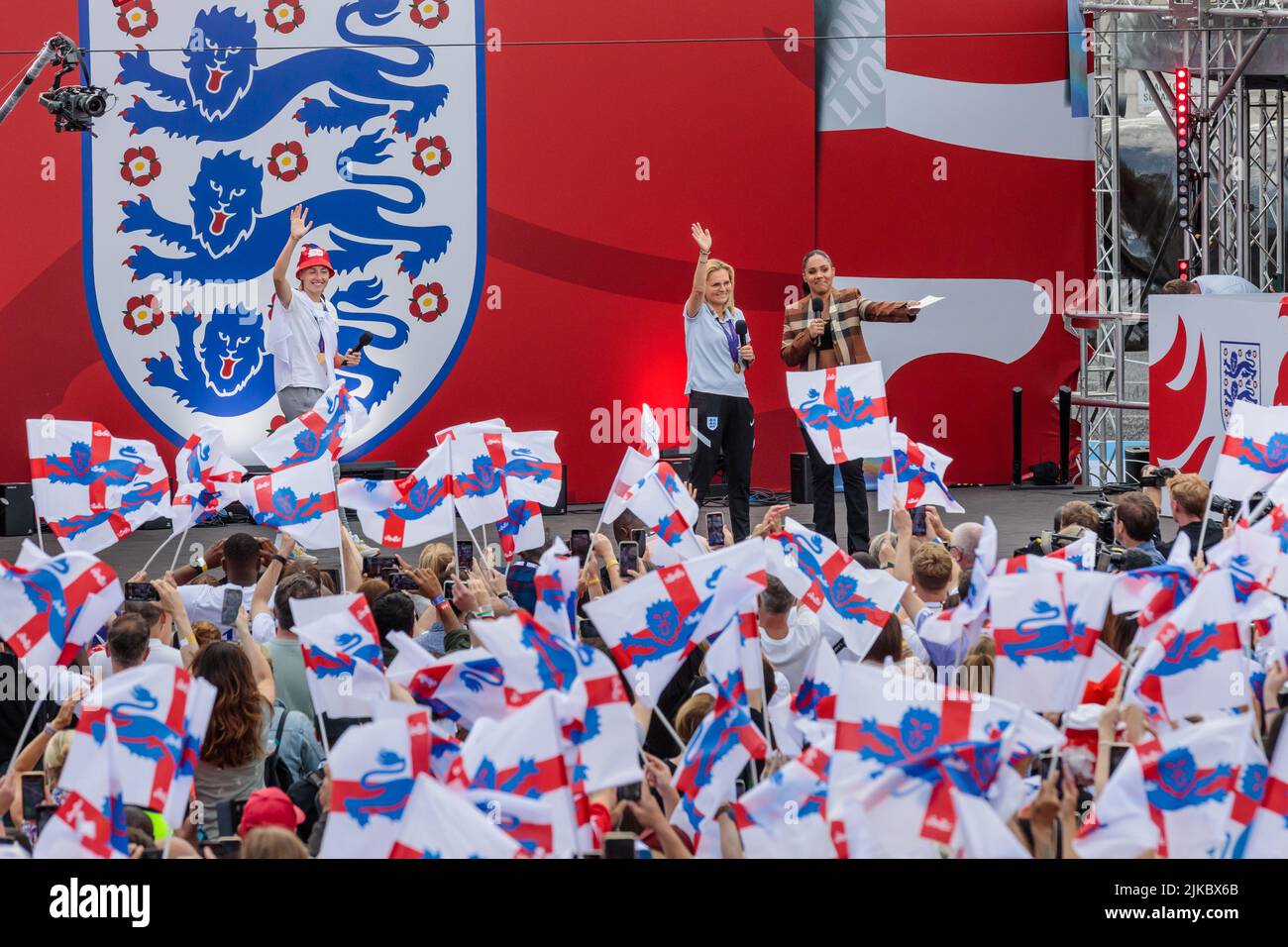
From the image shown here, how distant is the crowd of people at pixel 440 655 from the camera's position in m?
3.66

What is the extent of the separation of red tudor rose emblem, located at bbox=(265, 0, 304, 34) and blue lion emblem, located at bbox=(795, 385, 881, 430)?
5499 mm

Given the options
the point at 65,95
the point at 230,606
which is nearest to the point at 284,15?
the point at 65,95

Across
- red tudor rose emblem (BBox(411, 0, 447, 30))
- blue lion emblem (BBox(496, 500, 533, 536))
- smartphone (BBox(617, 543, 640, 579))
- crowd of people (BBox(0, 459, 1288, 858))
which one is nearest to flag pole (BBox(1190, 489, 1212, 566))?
crowd of people (BBox(0, 459, 1288, 858))

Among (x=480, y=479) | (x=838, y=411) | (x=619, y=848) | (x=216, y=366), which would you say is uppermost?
(x=216, y=366)

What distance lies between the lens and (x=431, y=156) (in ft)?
38.3

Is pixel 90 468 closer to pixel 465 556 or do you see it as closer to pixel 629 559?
pixel 465 556

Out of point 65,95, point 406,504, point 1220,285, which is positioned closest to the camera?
point 406,504

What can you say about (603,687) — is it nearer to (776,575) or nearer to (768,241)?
(776,575)

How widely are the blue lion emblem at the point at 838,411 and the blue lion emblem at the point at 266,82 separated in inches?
197

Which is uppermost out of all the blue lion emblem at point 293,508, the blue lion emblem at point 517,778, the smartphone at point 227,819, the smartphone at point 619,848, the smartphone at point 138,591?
the blue lion emblem at point 293,508

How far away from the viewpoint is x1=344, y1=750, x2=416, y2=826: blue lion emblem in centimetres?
312

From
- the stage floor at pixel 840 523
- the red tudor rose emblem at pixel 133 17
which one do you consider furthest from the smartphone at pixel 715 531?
the red tudor rose emblem at pixel 133 17

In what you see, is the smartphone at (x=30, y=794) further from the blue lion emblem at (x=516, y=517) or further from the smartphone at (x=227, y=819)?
the blue lion emblem at (x=516, y=517)

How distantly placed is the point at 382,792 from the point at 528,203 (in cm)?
903
